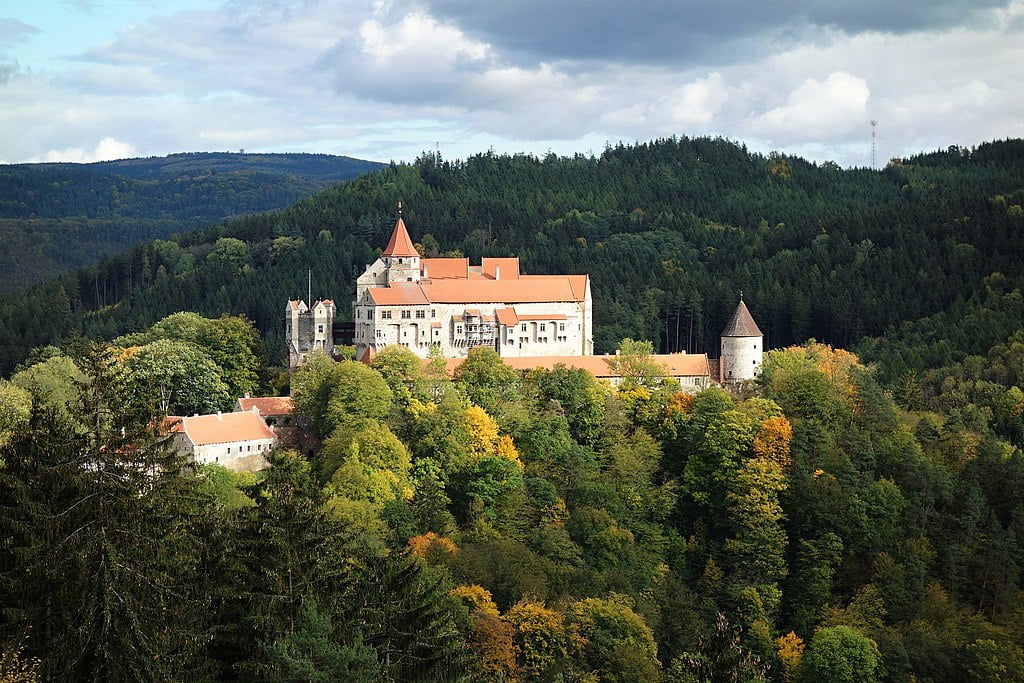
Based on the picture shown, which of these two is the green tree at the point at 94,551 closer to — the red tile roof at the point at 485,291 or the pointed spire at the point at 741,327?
the red tile roof at the point at 485,291

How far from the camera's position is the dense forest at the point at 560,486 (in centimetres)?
3156

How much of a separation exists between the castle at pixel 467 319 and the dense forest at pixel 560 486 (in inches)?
132

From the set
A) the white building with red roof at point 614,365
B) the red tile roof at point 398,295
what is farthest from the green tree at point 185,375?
the white building with red roof at point 614,365

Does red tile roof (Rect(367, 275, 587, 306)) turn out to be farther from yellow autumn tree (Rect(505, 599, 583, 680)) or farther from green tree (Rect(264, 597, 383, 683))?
green tree (Rect(264, 597, 383, 683))

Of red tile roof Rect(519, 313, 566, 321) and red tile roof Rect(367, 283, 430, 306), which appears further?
red tile roof Rect(519, 313, 566, 321)

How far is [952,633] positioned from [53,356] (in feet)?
193

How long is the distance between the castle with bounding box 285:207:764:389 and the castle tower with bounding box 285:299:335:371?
0.07 meters

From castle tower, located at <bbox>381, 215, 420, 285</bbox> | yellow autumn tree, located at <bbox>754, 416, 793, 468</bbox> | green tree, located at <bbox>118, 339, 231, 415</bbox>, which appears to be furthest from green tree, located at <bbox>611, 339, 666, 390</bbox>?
green tree, located at <bbox>118, 339, 231, 415</bbox>

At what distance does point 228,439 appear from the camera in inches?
2608

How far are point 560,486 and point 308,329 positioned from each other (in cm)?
2544

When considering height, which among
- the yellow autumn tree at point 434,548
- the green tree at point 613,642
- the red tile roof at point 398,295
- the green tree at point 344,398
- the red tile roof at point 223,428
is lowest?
the green tree at point 613,642

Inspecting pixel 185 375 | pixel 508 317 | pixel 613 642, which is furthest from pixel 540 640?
pixel 508 317

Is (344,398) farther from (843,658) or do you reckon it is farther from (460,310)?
(843,658)

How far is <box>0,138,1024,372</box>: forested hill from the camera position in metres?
118
